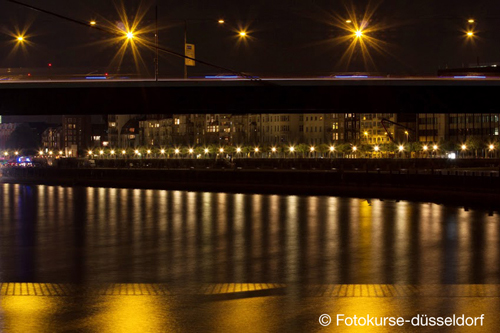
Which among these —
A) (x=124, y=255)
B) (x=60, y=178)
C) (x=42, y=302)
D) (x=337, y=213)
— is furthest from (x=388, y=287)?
(x=60, y=178)

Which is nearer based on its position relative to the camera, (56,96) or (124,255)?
(124,255)

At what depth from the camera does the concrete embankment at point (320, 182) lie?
36472mm

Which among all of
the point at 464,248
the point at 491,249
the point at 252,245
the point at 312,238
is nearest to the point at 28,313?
the point at 252,245

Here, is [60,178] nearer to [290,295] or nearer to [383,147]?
[290,295]

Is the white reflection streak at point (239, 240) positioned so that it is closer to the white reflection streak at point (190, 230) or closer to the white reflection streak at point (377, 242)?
the white reflection streak at point (190, 230)

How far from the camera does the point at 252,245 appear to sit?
59.7 ft

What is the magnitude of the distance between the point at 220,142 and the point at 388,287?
175987 millimetres

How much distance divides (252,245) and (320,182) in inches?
1186

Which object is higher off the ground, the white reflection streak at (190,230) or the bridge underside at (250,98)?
the bridge underside at (250,98)

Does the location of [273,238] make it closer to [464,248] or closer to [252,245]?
[252,245]

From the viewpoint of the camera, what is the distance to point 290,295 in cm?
1147

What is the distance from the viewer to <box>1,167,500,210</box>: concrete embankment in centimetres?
3647

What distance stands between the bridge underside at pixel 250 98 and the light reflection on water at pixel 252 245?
632 inches

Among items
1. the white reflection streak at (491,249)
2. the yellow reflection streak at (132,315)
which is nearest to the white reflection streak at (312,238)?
the white reflection streak at (491,249)
